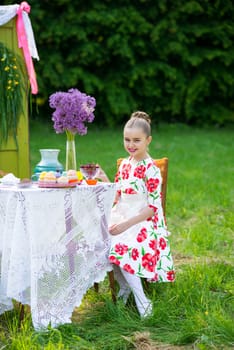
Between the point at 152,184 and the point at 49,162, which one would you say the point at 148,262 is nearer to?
the point at 152,184

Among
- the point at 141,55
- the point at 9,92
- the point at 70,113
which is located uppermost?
the point at 141,55

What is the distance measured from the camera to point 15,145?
5215mm

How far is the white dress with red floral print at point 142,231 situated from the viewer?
373 centimetres

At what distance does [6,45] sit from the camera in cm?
514

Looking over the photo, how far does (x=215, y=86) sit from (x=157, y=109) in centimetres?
165

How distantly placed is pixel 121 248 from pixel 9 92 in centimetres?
192

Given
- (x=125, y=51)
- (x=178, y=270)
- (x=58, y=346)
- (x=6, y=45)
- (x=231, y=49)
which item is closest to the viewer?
(x=58, y=346)

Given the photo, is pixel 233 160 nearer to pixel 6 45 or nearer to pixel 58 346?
pixel 6 45

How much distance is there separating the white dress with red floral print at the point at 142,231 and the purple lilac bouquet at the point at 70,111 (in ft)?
1.27

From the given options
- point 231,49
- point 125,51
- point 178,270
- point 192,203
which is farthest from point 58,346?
point 231,49

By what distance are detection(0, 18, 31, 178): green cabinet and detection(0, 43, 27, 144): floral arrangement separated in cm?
4

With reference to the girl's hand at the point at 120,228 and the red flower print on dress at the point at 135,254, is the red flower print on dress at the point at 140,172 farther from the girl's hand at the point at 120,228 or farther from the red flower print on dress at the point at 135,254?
the red flower print on dress at the point at 135,254

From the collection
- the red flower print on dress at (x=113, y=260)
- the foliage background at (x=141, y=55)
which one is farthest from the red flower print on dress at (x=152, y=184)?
the foliage background at (x=141, y=55)

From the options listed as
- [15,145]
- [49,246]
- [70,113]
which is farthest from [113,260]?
[15,145]
